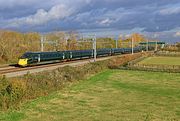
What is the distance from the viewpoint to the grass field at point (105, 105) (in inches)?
575

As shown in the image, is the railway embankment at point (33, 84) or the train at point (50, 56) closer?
the railway embankment at point (33, 84)

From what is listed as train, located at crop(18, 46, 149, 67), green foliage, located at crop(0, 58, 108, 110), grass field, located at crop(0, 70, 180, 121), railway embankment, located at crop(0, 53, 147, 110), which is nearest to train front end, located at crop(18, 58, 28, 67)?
train, located at crop(18, 46, 149, 67)

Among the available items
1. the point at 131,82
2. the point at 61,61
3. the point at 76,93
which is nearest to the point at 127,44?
the point at 61,61

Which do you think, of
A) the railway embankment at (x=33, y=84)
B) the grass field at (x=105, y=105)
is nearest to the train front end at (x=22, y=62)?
the railway embankment at (x=33, y=84)

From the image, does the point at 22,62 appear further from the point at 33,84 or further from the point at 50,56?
the point at 33,84

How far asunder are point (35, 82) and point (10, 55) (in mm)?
27722

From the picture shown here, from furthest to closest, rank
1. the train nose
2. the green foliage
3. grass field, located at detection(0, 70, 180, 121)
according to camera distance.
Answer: the train nose < the green foliage < grass field, located at detection(0, 70, 180, 121)

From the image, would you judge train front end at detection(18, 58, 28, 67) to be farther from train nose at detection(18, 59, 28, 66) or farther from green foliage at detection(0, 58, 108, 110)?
green foliage at detection(0, 58, 108, 110)

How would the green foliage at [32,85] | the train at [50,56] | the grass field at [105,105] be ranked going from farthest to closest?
the train at [50,56] < the green foliage at [32,85] < the grass field at [105,105]

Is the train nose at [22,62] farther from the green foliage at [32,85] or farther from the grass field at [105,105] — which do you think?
the grass field at [105,105]

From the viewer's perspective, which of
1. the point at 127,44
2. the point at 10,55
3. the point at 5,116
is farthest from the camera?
the point at 127,44

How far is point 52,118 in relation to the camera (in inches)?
564

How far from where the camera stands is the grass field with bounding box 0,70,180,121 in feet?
47.9

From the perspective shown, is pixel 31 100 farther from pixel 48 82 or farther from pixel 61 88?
pixel 61 88
